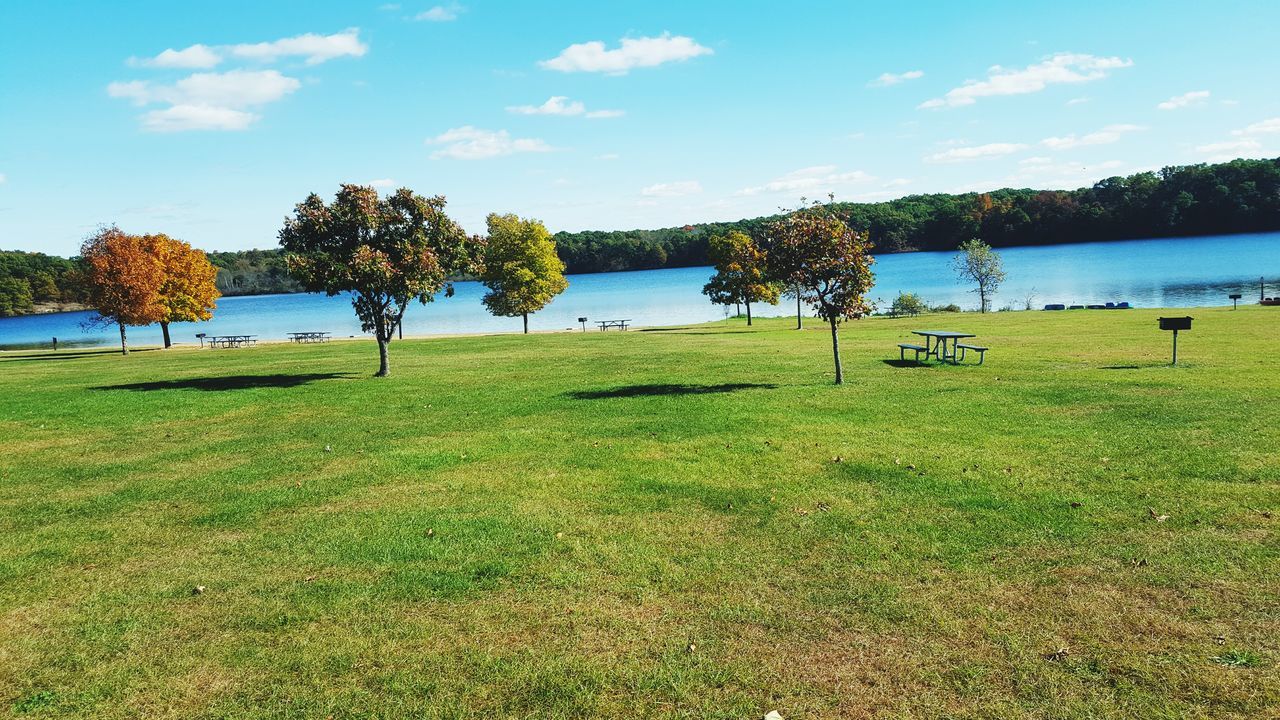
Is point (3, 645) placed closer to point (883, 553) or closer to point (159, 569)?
point (159, 569)

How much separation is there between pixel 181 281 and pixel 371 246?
3406 cm

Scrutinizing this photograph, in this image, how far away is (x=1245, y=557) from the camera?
7.25m

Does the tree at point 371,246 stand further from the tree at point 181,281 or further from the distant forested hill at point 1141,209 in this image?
the distant forested hill at point 1141,209

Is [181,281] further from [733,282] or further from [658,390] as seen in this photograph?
[658,390]

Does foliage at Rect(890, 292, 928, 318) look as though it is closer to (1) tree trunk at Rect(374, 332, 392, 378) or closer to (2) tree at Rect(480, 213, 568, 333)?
(2) tree at Rect(480, 213, 568, 333)

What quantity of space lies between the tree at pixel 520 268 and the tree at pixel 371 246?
33626mm

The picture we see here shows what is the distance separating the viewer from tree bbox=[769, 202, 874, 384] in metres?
19.8

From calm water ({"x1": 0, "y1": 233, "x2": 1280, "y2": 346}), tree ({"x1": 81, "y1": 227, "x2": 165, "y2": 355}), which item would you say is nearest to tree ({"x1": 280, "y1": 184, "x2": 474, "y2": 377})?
tree ({"x1": 81, "y1": 227, "x2": 165, "y2": 355})

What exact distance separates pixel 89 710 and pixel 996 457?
1126cm

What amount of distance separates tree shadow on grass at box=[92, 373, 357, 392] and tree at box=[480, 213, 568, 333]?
33.2 meters

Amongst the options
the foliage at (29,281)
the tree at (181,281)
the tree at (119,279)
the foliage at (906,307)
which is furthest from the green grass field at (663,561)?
the foliage at (29,281)

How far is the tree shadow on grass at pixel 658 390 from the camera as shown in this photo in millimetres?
19188

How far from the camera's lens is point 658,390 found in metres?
19.8

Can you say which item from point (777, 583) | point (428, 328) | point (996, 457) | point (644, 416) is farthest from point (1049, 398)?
point (428, 328)
